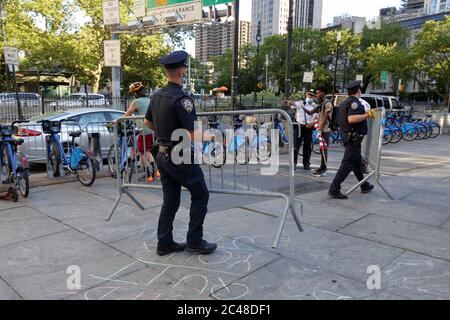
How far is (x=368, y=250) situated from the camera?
4.18m

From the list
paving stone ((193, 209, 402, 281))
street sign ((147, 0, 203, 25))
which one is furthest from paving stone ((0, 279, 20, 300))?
street sign ((147, 0, 203, 25))

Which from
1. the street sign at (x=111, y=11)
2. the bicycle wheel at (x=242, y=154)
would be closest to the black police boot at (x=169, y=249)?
the bicycle wheel at (x=242, y=154)

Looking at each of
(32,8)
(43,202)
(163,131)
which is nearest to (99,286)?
(163,131)

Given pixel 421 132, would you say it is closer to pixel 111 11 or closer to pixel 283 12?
pixel 111 11

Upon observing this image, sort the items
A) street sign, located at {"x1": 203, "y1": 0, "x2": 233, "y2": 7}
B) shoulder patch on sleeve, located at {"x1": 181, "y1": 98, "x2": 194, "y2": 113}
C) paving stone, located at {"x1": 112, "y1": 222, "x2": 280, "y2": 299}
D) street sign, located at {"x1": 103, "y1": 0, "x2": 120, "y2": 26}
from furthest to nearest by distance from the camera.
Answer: street sign, located at {"x1": 203, "y1": 0, "x2": 233, "y2": 7} → street sign, located at {"x1": 103, "y1": 0, "x2": 120, "y2": 26} → shoulder patch on sleeve, located at {"x1": 181, "y1": 98, "x2": 194, "y2": 113} → paving stone, located at {"x1": 112, "y1": 222, "x2": 280, "y2": 299}

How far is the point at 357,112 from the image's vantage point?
6.38m

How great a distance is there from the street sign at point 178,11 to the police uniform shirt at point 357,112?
963 cm

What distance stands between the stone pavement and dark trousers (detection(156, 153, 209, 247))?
239 mm

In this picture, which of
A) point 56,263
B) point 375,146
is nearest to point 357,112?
point 375,146

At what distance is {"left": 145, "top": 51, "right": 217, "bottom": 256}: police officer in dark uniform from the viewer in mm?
3660

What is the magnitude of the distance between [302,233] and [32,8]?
1185 inches

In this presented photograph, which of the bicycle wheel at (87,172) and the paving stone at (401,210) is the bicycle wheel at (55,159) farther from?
the paving stone at (401,210)

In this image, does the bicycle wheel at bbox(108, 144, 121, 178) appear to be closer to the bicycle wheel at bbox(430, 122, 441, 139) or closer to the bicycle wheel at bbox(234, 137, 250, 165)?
the bicycle wheel at bbox(234, 137, 250, 165)
